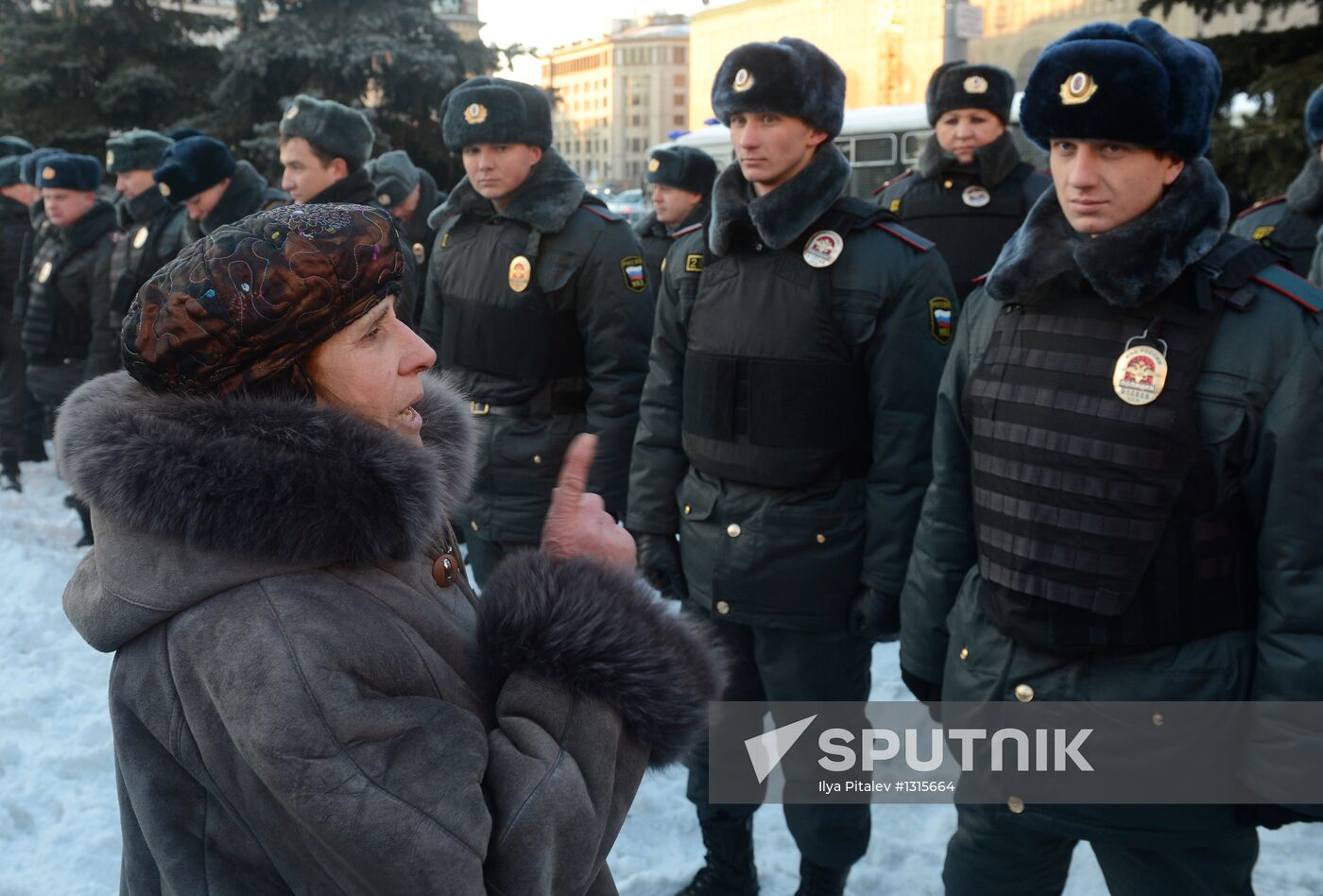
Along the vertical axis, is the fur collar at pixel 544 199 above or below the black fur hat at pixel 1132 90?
below

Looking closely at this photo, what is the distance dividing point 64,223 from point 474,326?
16.3 ft

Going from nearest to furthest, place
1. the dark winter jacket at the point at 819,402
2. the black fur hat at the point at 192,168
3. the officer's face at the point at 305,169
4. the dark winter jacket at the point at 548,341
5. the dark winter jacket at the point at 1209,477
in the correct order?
1. the dark winter jacket at the point at 1209,477
2. the dark winter jacket at the point at 819,402
3. the dark winter jacket at the point at 548,341
4. the officer's face at the point at 305,169
5. the black fur hat at the point at 192,168

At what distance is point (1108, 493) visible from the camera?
221 centimetres

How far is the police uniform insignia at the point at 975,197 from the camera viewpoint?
5848 mm

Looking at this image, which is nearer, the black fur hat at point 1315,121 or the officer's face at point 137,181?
the black fur hat at point 1315,121

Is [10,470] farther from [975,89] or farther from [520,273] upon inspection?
[975,89]

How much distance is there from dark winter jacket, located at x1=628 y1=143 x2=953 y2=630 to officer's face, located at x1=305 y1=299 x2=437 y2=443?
157cm

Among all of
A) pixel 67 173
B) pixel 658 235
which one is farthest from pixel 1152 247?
pixel 67 173

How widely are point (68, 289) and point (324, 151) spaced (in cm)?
376

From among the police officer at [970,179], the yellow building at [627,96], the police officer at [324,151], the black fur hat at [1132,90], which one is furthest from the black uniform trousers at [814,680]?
the yellow building at [627,96]

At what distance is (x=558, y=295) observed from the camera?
13.1 feet

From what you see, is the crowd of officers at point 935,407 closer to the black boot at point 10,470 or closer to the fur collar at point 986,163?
the fur collar at point 986,163

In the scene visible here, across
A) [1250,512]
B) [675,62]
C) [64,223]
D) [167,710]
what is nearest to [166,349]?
[167,710]

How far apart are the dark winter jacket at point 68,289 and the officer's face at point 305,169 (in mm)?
3117
